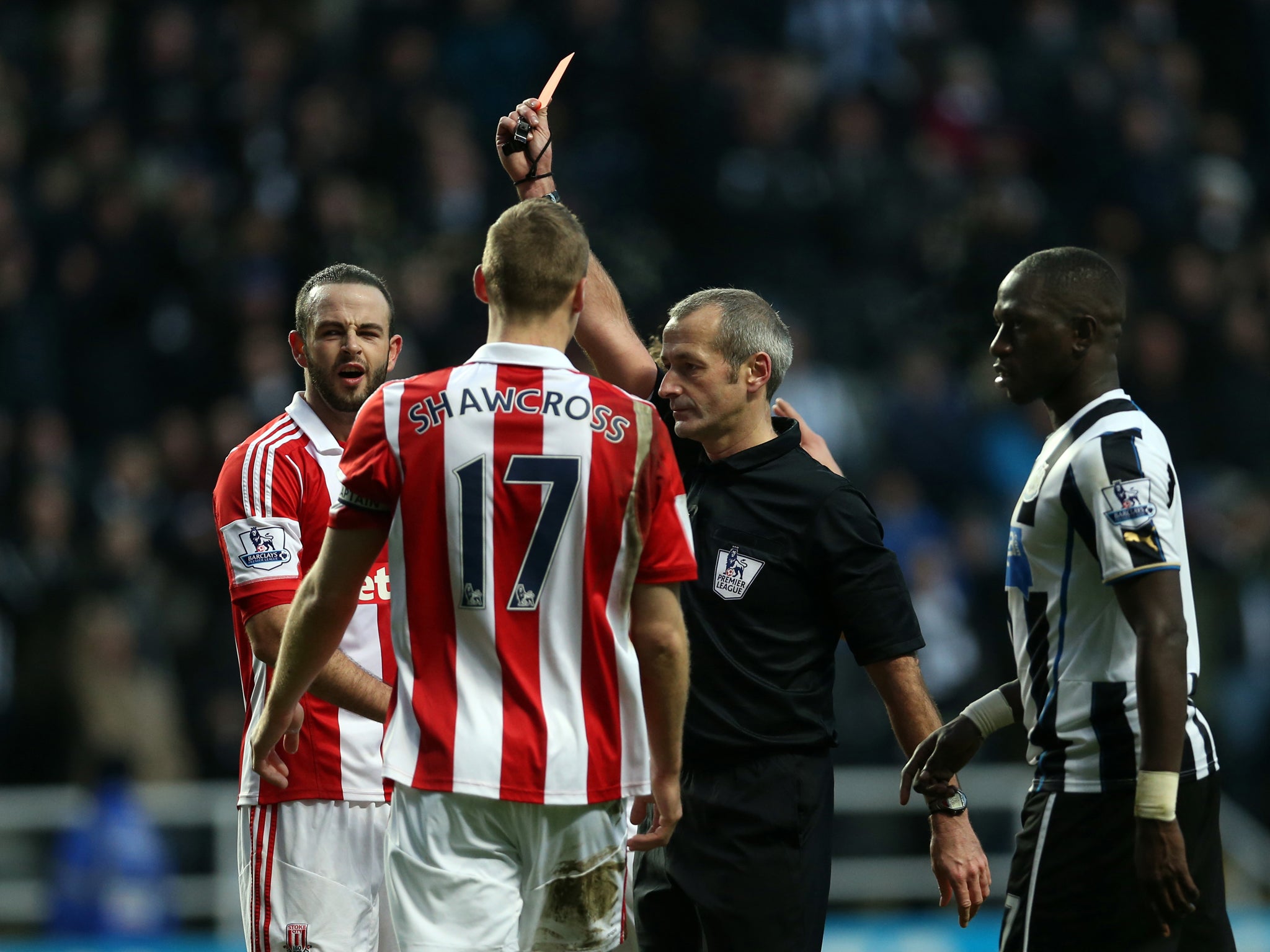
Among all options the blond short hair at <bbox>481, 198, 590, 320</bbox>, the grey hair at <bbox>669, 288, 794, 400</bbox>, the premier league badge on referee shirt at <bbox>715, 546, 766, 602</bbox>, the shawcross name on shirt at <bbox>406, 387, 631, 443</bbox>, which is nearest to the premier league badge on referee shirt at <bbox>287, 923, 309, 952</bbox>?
the premier league badge on referee shirt at <bbox>715, 546, 766, 602</bbox>

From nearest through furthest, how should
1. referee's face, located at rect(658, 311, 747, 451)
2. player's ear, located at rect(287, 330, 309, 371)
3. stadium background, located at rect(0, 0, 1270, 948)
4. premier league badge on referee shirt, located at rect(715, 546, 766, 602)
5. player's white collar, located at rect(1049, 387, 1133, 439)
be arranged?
1. player's white collar, located at rect(1049, 387, 1133, 439)
2. premier league badge on referee shirt, located at rect(715, 546, 766, 602)
3. referee's face, located at rect(658, 311, 747, 451)
4. player's ear, located at rect(287, 330, 309, 371)
5. stadium background, located at rect(0, 0, 1270, 948)

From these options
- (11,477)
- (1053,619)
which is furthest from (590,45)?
(1053,619)

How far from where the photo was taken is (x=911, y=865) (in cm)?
916

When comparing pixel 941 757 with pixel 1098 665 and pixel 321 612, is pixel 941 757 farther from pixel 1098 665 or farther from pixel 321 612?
pixel 321 612

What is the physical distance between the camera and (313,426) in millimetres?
4492

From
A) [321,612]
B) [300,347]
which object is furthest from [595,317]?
[321,612]

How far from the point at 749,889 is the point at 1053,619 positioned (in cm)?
104

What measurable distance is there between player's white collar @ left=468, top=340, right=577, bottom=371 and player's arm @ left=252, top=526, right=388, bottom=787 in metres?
0.44

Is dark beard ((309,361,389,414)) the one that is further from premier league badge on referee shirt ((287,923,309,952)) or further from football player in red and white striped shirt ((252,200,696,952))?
premier league badge on referee shirt ((287,923,309,952))

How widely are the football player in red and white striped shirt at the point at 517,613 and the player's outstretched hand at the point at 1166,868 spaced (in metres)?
1.06

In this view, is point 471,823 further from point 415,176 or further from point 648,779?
point 415,176

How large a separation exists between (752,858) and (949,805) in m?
0.53

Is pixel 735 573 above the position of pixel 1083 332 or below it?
below

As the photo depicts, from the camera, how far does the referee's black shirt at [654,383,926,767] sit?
4199 mm
